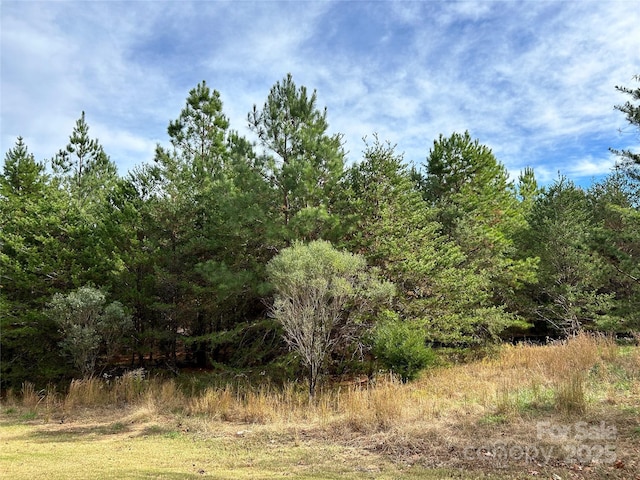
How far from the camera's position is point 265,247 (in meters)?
12.8

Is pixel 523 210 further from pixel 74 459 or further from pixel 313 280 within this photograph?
pixel 74 459

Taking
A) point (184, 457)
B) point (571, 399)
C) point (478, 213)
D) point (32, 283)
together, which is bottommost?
point (184, 457)

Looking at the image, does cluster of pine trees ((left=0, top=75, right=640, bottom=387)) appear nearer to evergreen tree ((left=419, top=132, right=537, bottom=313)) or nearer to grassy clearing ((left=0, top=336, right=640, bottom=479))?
evergreen tree ((left=419, top=132, right=537, bottom=313))

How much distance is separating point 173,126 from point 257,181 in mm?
9752

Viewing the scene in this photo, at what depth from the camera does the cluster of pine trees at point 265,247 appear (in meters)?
12.1

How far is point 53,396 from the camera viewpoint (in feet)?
38.3

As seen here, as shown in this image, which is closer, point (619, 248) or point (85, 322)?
point (85, 322)

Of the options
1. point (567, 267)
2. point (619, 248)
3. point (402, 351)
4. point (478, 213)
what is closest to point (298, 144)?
point (402, 351)

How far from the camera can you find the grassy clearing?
15.8 ft

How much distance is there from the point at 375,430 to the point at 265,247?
7384 millimetres

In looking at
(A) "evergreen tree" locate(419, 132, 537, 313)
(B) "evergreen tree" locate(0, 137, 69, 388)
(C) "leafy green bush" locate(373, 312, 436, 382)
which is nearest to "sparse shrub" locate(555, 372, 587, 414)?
(C) "leafy green bush" locate(373, 312, 436, 382)

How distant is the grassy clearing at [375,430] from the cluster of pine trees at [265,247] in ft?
8.42

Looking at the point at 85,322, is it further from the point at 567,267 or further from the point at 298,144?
the point at 567,267

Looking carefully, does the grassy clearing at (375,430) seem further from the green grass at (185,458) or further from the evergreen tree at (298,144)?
the evergreen tree at (298,144)
